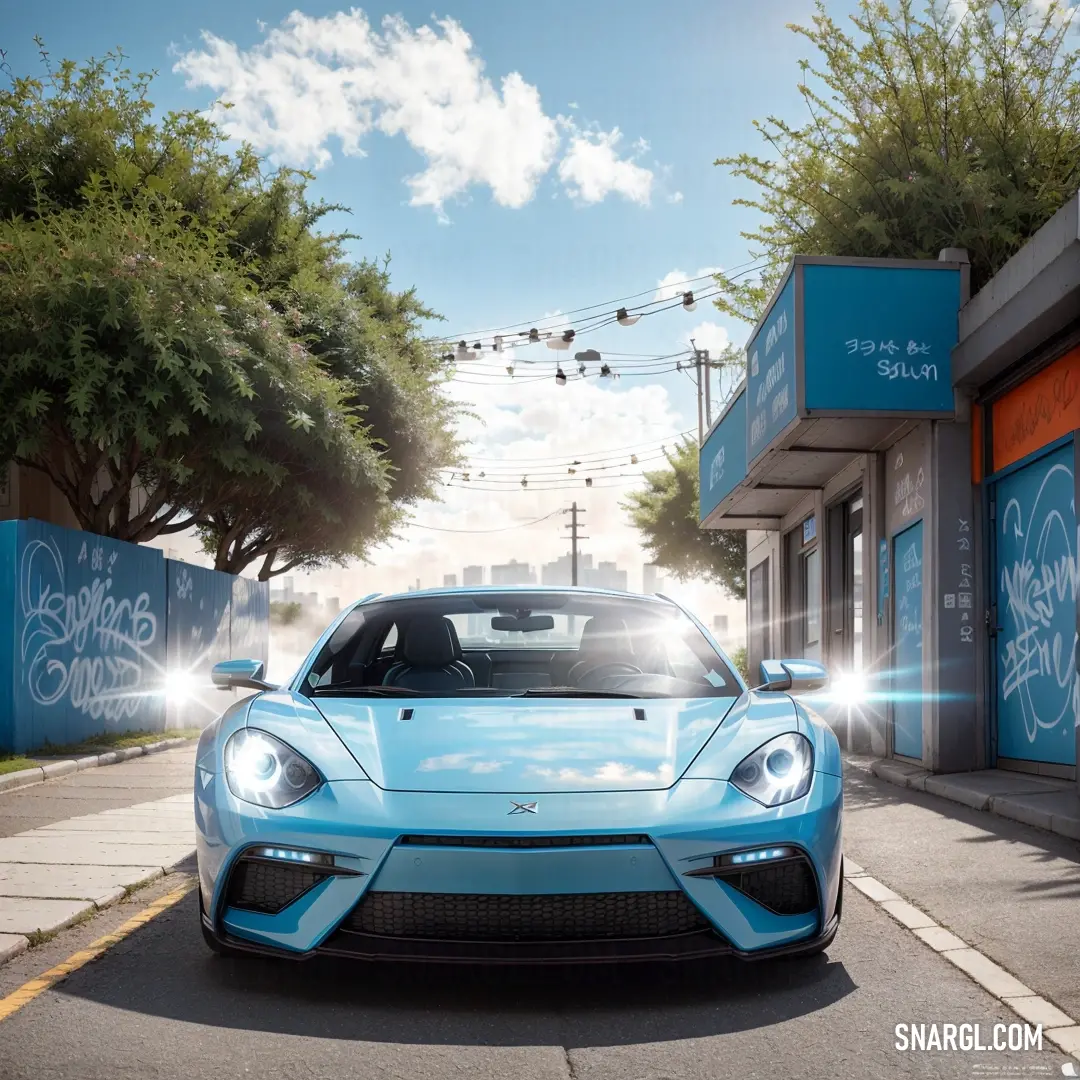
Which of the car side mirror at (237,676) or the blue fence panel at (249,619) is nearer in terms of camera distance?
the car side mirror at (237,676)

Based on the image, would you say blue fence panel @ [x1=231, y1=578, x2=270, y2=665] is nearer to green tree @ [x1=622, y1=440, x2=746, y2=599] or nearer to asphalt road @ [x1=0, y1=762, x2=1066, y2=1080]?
asphalt road @ [x1=0, y1=762, x2=1066, y2=1080]

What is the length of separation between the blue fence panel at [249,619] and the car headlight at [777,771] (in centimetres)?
1708

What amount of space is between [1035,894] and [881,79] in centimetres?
1068

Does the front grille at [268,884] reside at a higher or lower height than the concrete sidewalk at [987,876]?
higher

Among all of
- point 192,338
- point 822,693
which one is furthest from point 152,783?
point 822,693

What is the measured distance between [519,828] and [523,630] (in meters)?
2.48

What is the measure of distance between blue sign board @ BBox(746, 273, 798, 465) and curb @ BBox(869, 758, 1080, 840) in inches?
139

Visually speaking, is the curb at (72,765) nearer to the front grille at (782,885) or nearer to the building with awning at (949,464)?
the building with awning at (949,464)

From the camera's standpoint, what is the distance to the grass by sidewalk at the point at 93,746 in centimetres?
1111

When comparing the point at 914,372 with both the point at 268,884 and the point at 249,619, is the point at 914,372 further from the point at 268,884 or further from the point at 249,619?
the point at 249,619

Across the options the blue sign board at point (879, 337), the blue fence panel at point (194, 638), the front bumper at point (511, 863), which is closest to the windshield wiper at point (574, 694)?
the front bumper at point (511, 863)

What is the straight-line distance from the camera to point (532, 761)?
377 cm

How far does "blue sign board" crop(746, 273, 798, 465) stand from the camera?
39.7 ft

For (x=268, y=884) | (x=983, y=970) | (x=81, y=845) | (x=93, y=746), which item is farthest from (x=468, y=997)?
(x=93, y=746)
